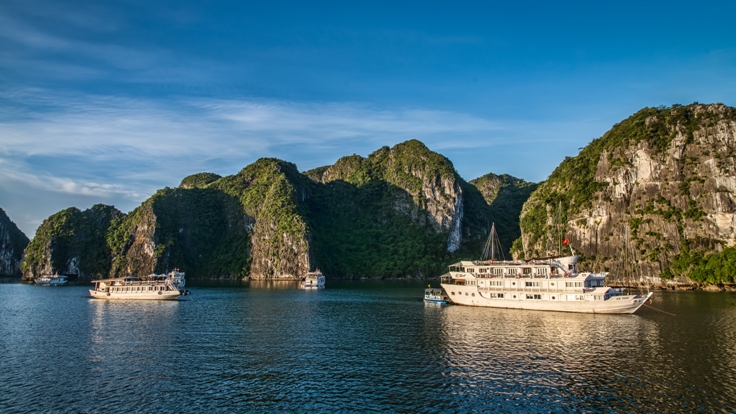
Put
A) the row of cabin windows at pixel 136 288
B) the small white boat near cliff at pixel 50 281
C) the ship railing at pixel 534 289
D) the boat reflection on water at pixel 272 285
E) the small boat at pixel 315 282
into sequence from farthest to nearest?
the small white boat near cliff at pixel 50 281 → the boat reflection on water at pixel 272 285 → the small boat at pixel 315 282 → the row of cabin windows at pixel 136 288 → the ship railing at pixel 534 289

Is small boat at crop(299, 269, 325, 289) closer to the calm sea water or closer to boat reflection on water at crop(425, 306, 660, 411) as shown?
the calm sea water

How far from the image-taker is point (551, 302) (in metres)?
72.4

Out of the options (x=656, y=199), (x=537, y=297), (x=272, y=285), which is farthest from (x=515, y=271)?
(x=272, y=285)

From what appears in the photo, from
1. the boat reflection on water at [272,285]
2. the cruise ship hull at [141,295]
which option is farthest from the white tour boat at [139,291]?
the boat reflection on water at [272,285]

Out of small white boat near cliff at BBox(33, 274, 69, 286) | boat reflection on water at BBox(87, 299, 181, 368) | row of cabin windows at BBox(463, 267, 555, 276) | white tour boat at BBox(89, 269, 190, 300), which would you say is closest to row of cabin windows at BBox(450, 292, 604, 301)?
row of cabin windows at BBox(463, 267, 555, 276)

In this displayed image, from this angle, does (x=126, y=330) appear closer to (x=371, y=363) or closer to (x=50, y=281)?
(x=371, y=363)

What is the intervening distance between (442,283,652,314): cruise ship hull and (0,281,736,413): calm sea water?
2477 millimetres

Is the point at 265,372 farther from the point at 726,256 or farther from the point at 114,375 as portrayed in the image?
the point at 726,256

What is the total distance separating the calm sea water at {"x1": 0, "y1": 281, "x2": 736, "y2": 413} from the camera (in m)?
29.7

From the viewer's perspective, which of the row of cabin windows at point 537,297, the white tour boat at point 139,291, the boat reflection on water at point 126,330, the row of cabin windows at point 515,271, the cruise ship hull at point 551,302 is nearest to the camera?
the boat reflection on water at point 126,330

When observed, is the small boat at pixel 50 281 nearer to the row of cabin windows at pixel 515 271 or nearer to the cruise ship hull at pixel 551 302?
the cruise ship hull at pixel 551 302

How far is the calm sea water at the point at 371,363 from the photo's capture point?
29.7 metres

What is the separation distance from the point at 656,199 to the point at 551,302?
79.4 m

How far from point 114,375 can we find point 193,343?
485 inches
